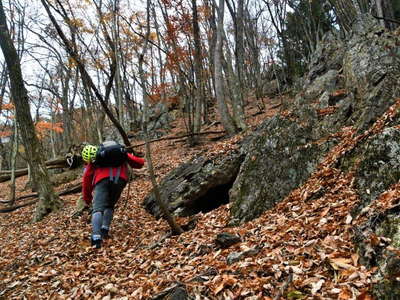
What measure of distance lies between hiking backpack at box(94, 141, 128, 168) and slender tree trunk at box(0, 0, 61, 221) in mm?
3291

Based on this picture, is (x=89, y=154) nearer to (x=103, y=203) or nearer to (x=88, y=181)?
(x=88, y=181)

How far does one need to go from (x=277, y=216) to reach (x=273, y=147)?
182 centimetres

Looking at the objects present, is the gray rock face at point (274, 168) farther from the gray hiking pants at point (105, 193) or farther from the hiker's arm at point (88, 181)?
the hiker's arm at point (88, 181)

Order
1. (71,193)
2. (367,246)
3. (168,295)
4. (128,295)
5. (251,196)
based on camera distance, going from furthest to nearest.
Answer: (71,193), (251,196), (128,295), (168,295), (367,246)

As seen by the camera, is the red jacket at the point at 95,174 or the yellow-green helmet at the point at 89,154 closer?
the yellow-green helmet at the point at 89,154

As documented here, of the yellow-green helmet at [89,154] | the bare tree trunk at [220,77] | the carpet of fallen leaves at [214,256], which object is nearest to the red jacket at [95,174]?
the yellow-green helmet at [89,154]

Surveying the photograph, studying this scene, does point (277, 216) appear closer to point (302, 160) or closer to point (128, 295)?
point (302, 160)

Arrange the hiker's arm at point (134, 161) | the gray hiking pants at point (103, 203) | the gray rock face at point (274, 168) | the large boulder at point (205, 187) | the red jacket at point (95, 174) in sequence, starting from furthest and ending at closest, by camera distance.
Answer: the large boulder at point (205, 187), the hiker's arm at point (134, 161), the red jacket at point (95, 174), the gray hiking pants at point (103, 203), the gray rock face at point (274, 168)

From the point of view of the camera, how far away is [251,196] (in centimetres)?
555

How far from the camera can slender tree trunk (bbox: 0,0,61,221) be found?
8273 millimetres

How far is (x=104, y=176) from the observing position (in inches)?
235

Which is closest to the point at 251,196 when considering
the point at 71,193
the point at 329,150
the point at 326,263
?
the point at 329,150

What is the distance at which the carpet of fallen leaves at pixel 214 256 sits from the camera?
2834 millimetres

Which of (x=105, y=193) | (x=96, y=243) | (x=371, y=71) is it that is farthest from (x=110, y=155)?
(x=371, y=71)
